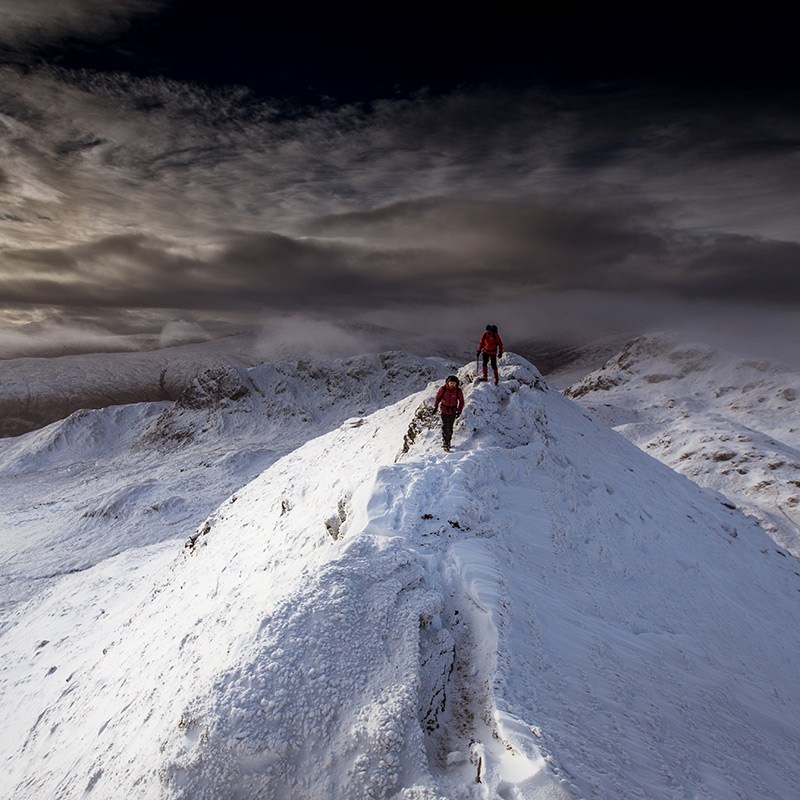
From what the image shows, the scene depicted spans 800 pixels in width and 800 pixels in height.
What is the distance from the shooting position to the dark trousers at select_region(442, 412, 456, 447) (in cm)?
1462

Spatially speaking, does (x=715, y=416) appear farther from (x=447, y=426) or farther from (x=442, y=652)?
(x=442, y=652)

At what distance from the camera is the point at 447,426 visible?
1477 centimetres

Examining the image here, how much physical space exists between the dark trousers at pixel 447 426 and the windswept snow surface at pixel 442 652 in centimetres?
45

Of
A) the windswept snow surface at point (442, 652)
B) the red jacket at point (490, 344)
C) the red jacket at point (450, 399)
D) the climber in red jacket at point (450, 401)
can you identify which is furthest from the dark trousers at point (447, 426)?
the red jacket at point (490, 344)

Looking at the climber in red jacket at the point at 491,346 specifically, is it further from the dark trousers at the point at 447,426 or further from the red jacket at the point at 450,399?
the dark trousers at the point at 447,426

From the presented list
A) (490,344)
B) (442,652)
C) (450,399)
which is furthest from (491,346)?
(442,652)

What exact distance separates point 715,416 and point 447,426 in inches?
3081

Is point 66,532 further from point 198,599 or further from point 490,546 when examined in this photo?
Answer: point 490,546

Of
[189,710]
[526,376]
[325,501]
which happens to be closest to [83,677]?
[325,501]

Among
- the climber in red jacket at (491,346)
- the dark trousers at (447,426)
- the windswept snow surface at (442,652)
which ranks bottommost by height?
the windswept snow surface at (442,652)

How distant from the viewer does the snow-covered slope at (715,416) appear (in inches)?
1799

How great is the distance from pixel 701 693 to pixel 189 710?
9582 millimetres

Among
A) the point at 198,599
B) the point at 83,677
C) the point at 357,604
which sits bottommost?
the point at 83,677

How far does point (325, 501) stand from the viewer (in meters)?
14.3
